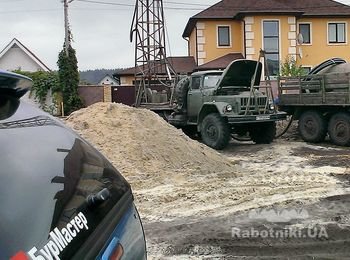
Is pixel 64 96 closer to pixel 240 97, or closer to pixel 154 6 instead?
pixel 154 6

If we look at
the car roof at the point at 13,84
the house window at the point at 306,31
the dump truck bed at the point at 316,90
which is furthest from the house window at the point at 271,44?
the car roof at the point at 13,84

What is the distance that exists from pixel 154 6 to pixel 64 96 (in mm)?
7258

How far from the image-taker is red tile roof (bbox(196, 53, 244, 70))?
1326 inches

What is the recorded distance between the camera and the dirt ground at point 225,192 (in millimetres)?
5496

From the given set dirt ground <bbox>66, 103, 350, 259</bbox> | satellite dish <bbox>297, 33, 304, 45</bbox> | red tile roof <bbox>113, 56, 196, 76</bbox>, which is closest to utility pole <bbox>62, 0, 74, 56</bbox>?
red tile roof <bbox>113, 56, 196, 76</bbox>

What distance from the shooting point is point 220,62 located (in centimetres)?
3453

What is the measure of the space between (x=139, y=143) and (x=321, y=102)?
6.92 meters

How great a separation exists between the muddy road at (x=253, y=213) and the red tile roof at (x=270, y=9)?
2474 centimetres

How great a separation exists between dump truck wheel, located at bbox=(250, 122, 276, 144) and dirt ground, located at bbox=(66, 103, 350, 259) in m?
0.90

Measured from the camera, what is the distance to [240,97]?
14984 millimetres

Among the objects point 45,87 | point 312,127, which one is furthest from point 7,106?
point 45,87

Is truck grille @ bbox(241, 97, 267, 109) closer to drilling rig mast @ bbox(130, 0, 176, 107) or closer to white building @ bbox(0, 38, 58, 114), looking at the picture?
drilling rig mast @ bbox(130, 0, 176, 107)

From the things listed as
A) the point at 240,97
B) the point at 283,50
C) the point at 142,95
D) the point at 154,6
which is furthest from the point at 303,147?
the point at 283,50

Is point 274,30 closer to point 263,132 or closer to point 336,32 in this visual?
point 336,32
